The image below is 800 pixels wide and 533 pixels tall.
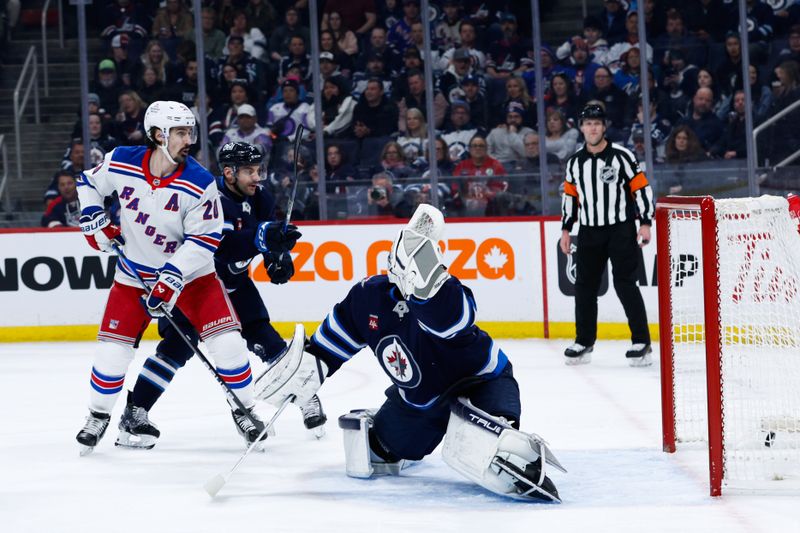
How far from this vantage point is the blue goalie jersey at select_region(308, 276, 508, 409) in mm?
3273

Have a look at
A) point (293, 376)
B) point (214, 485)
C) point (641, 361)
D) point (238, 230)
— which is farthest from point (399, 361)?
point (641, 361)

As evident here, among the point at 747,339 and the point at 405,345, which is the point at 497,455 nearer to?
the point at 405,345

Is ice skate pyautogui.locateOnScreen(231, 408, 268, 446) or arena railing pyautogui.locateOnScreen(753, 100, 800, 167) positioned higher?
arena railing pyautogui.locateOnScreen(753, 100, 800, 167)

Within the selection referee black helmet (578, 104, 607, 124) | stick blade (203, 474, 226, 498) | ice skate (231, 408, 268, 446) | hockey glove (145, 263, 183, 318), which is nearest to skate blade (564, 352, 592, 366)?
referee black helmet (578, 104, 607, 124)

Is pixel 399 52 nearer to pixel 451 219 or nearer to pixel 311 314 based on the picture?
pixel 451 219

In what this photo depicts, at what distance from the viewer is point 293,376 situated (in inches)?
135

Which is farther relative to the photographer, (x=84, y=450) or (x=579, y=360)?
(x=579, y=360)

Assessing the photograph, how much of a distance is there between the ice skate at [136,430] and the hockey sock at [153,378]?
0.03 meters

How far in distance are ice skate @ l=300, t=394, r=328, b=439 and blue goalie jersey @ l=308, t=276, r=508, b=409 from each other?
0.81 m

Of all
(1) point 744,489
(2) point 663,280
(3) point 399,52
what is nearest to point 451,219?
(3) point 399,52

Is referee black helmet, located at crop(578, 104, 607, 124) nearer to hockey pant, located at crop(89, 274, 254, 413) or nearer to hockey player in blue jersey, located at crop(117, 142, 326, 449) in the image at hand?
hockey player in blue jersey, located at crop(117, 142, 326, 449)

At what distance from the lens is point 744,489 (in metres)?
3.29

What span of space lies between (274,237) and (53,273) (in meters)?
3.73

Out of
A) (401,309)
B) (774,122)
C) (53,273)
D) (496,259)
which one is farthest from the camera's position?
(53,273)
